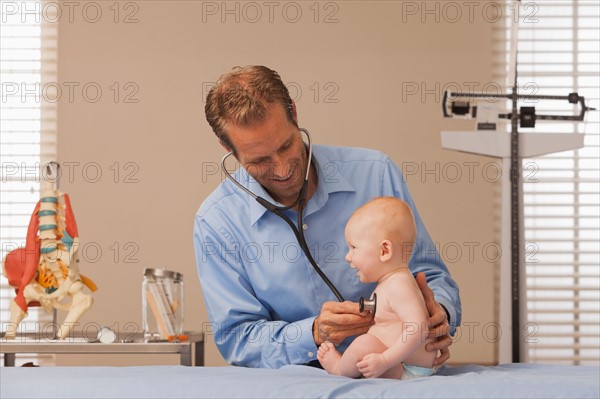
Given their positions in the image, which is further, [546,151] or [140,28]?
[140,28]

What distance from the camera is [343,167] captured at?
195 centimetres

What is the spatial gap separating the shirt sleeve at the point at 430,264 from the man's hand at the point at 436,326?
0.41 feet

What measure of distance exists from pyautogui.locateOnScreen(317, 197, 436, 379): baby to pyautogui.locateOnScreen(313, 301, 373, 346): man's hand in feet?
0.09

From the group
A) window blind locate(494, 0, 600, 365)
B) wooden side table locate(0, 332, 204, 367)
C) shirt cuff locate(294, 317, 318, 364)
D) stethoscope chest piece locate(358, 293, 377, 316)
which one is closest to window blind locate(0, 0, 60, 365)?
wooden side table locate(0, 332, 204, 367)

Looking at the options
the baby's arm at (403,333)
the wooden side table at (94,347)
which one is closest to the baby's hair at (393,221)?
Result: the baby's arm at (403,333)

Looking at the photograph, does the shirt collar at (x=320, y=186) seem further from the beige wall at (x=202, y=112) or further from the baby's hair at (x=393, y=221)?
the beige wall at (x=202, y=112)

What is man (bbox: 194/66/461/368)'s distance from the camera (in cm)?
173

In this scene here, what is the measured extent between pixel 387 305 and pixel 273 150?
43cm

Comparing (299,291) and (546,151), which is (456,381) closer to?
(299,291)

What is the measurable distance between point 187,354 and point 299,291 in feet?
2.27

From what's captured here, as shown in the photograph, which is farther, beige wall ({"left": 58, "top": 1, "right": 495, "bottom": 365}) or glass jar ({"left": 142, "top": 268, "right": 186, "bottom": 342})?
beige wall ({"left": 58, "top": 1, "right": 495, "bottom": 365})

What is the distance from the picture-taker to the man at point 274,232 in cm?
173

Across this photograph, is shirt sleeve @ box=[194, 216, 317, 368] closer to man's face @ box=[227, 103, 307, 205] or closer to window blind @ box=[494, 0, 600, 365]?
man's face @ box=[227, 103, 307, 205]

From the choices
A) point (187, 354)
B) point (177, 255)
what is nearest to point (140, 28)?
point (177, 255)
